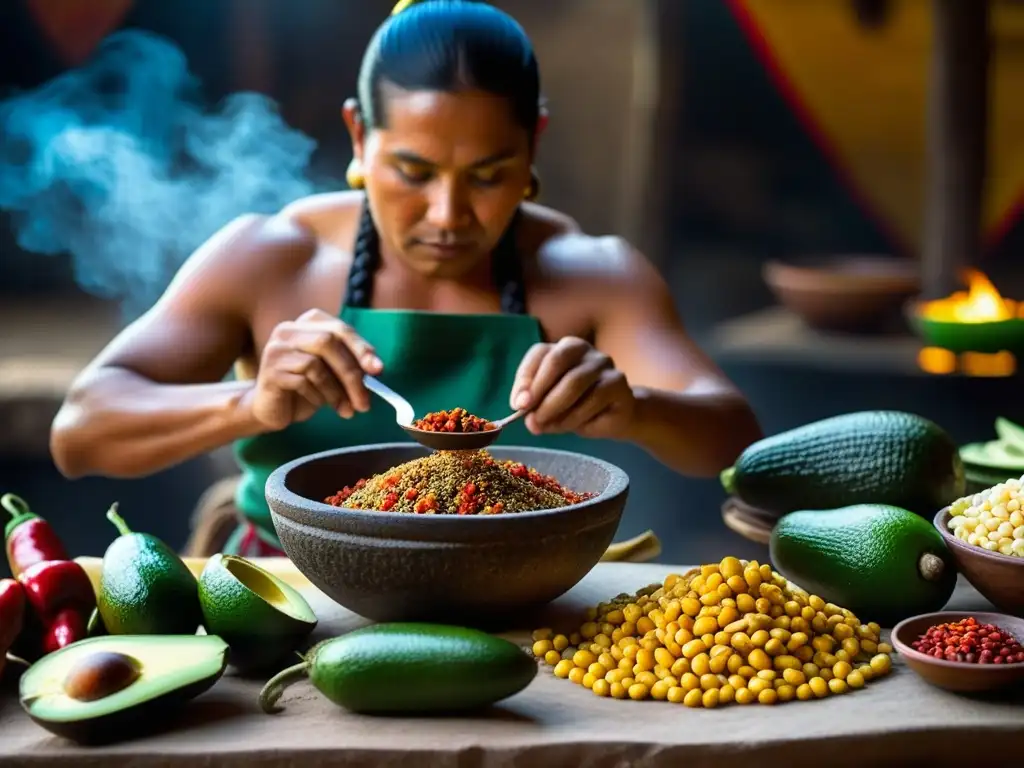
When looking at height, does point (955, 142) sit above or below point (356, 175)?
below

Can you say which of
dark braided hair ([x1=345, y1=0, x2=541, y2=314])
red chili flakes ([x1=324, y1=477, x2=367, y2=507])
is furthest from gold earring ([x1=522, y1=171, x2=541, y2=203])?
red chili flakes ([x1=324, y1=477, x2=367, y2=507])

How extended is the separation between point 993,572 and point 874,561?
13cm

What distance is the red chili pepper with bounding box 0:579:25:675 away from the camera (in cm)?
128

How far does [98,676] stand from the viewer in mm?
1137

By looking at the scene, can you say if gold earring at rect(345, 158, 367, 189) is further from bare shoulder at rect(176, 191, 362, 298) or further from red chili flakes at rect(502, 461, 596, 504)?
red chili flakes at rect(502, 461, 596, 504)

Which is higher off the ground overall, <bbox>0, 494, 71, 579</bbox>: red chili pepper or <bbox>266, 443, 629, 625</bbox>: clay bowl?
<bbox>266, 443, 629, 625</bbox>: clay bowl

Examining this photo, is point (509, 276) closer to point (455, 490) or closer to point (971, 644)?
point (455, 490)

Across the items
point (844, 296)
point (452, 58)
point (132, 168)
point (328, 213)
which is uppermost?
point (452, 58)

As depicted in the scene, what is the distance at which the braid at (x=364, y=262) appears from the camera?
236 centimetres

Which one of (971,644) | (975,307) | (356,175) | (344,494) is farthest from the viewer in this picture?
(975,307)

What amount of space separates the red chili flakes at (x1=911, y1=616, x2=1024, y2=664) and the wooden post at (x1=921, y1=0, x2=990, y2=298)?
3.42m

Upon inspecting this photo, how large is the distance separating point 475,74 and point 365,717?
45.6 inches

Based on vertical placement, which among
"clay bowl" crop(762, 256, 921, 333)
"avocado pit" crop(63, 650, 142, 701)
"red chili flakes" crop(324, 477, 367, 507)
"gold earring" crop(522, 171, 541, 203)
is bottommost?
"clay bowl" crop(762, 256, 921, 333)

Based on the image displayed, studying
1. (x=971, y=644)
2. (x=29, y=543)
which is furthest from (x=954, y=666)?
(x=29, y=543)
